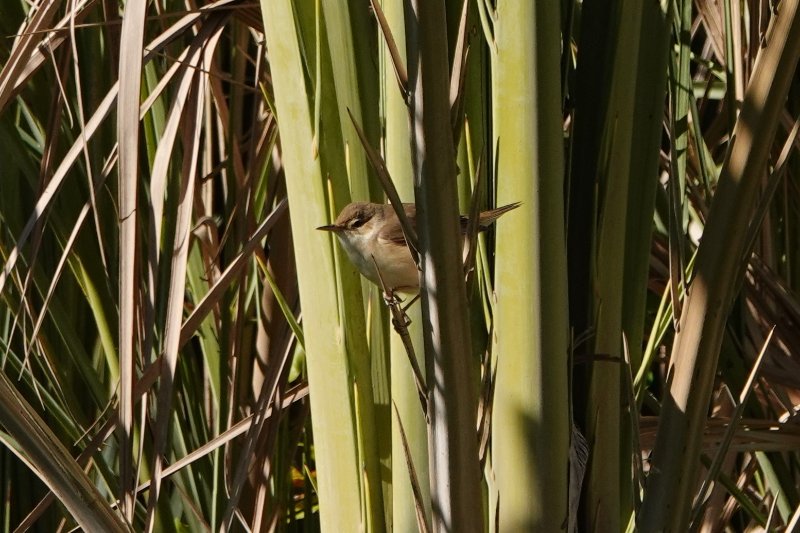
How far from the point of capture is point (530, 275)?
712 mm

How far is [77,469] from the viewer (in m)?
0.69

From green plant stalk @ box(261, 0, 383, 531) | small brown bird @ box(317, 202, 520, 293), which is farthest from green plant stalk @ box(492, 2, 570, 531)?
green plant stalk @ box(261, 0, 383, 531)

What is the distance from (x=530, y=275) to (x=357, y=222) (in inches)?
9.9

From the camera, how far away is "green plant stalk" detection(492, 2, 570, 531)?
2.34ft

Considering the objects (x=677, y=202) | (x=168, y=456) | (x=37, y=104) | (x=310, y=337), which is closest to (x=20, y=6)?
(x=37, y=104)

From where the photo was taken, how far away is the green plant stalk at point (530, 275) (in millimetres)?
712

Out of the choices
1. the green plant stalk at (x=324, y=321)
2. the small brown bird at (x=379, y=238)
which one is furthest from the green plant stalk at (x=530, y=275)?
the green plant stalk at (x=324, y=321)

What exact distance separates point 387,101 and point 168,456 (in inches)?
33.8

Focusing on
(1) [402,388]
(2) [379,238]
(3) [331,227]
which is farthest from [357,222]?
(2) [379,238]

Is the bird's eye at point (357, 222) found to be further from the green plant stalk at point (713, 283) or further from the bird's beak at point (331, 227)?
the green plant stalk at point (713, 283)

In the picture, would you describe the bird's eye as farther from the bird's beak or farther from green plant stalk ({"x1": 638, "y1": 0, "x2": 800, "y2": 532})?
green plant stalk ({"x1": 638, "y1": 0, "x2": 800, "y2": 532})

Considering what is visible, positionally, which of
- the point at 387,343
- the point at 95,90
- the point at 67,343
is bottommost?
the point at 67,343

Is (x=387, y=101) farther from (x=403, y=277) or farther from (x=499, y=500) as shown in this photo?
(x=403, y=277)

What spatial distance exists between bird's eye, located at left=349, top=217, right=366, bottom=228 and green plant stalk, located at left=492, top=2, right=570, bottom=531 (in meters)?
0.21
